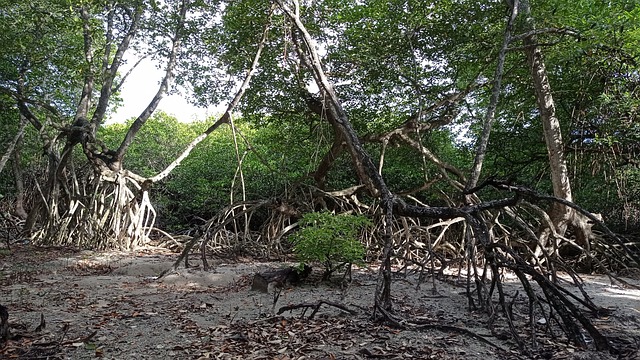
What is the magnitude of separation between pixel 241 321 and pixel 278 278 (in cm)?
133

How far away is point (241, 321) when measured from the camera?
13.0 feet

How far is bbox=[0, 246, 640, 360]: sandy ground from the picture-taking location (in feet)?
10.4

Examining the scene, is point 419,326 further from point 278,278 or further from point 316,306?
point 278,278

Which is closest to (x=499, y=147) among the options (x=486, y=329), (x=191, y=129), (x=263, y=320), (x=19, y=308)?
(x=486, y=329)

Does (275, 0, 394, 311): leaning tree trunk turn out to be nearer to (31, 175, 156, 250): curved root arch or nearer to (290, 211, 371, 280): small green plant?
(290, 211, 371, 280): small green plant

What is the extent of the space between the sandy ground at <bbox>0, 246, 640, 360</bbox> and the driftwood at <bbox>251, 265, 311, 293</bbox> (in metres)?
0.10

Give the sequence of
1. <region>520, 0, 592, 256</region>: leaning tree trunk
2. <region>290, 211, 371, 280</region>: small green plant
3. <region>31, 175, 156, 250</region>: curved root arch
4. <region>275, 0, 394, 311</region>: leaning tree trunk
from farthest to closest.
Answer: <region>31, 175, 156, 250</region>: curved root arch < <region>520, 0, 592, 256</region>: leaning tree trunk < <region>290, 211, 371, 280</region>: small green plant < <region>275, 0, 394, 311</region>: leaning tree trunk

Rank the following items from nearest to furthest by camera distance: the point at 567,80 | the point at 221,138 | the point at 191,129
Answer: the point at 567,80
the point at 221,138
the point at 191,129

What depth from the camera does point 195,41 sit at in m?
10.9

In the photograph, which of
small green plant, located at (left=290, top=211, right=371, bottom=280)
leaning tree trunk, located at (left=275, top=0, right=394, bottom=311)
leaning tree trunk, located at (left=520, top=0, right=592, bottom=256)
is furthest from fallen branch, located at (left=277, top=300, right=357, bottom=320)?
leaning tree trunk, located at (left=520, top=0, right=592, bottom=256)

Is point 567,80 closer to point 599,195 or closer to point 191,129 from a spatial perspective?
point 599,195

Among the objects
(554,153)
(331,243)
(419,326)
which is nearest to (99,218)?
(331,243)

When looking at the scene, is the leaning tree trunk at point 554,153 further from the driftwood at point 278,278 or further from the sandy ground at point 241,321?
the driftwood at point 278,278

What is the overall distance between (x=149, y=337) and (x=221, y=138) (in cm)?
1267
